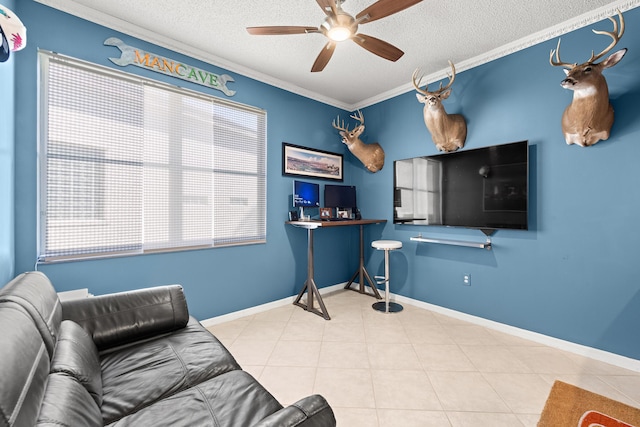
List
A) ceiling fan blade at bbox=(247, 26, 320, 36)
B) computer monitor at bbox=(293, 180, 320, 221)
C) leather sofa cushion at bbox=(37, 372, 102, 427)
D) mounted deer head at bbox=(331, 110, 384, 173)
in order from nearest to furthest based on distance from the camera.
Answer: leather sofa cushion at bbox=(37, 372, 102, 427), ceiling fan blade at bbox=(247, 26, 320, 36), computer monitor at bbox=(293, 180, 320, 221), mounted deer head at bbox=(331, 110, 384, 173)

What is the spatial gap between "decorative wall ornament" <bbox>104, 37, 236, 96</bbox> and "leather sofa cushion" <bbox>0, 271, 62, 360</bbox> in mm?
1985

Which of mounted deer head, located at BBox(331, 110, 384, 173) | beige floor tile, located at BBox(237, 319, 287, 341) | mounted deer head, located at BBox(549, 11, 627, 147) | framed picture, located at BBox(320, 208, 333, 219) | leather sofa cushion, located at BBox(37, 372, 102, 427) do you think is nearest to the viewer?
leather sofa cushion, located at BBox(37, 372, 102, 427)

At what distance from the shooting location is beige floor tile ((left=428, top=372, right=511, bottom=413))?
1.72 m

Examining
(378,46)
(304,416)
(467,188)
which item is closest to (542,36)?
(467,188)

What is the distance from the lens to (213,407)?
3.59ft

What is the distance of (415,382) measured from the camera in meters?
1.97

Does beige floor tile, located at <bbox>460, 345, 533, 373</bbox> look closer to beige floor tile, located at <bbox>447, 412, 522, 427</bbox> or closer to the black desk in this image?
beige floor tile, located at <bbox>447, 412, 522, 427</bbox>

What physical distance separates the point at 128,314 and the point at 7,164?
4.28 ft

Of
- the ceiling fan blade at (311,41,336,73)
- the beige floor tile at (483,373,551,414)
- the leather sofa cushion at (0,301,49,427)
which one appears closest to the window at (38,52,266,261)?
the ceiling fan blade at (311,41,336,73)

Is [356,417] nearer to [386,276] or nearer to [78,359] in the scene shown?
[78,359]

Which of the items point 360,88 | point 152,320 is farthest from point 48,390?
point 360,88

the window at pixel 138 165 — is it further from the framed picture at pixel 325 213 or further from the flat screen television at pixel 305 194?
the framed picture at pixel 325 213

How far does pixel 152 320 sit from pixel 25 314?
2.36 feet

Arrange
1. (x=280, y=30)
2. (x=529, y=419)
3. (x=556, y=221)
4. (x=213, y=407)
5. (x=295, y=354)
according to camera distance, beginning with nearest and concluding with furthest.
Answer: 1. (x=213, y=407)
2. (x=529, y=419)
3. (x=280, y=30)
4. (x=295, y=354)
5. (x=556, y=221)
